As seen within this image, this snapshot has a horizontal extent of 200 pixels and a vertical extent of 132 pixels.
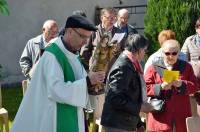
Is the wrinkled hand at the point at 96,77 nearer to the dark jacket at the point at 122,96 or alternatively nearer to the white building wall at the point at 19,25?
the dark jacket at the point at 122,96

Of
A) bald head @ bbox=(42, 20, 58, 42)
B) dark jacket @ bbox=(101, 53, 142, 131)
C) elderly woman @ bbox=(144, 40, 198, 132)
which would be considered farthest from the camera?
bald head @ bbox=(42, 20, 58, 42)

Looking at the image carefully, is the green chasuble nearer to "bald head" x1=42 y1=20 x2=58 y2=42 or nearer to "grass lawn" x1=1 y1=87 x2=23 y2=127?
"bald head" x1=42 y1=20 x2=58 y2=42

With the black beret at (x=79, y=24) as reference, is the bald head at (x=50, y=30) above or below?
below

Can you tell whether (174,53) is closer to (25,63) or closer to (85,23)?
(85,23)

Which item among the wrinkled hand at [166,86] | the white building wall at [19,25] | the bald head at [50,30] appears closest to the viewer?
the wrinkled hand at [166,86]

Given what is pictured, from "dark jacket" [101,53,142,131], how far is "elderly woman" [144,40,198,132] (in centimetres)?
78

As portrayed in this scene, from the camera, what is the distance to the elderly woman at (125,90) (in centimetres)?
534

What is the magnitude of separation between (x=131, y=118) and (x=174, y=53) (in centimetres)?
109

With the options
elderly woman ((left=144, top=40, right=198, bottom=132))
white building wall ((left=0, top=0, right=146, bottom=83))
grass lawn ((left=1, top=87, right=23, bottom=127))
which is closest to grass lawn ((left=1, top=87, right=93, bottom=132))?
grass lawn ((left=1, top=87, right=23, bottom=127))

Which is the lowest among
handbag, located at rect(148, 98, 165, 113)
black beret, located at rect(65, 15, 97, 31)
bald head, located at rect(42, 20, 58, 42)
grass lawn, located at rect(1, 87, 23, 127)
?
grass lawn, located at rect(1, 87, 23, 127)

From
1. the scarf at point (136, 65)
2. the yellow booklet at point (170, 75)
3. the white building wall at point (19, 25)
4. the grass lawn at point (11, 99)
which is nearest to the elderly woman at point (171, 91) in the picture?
the yellow booklet at point (170, 75)

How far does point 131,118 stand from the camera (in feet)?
18.0

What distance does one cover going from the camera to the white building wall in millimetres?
13523

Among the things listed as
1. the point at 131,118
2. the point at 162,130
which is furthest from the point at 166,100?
the point at 131,118
